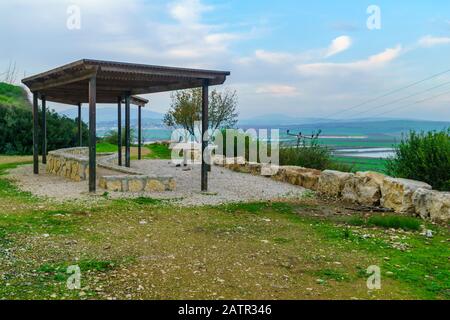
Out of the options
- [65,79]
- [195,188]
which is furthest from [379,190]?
[65,79]

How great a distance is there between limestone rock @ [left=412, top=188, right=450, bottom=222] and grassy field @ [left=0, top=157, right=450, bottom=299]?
1.32ft

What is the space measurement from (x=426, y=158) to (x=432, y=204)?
95.7 inches

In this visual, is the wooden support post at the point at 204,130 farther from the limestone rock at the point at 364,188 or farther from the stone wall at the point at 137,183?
the limestone rock at the point at 364,188

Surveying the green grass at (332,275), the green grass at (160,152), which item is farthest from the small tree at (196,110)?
the green grass at (332,275)

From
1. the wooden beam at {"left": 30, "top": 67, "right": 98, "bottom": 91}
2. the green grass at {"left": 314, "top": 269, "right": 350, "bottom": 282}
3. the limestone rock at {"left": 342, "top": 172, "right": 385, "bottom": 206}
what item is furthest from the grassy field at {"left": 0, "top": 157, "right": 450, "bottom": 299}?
the wooden beam at {"left": 30, "top": 67, "right": 98, "bottom": 91}

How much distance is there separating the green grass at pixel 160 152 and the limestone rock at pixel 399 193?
12.7 m

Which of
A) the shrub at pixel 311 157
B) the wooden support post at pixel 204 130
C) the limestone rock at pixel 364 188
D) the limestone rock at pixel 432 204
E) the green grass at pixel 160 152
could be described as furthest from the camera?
the green grass at pixel 160 152

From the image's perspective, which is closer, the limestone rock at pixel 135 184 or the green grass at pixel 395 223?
the green grass at pixel 395 223

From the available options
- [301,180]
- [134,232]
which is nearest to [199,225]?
[134,232]

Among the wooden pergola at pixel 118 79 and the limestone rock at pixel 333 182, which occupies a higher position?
the wooden pergola at pixel 118 79

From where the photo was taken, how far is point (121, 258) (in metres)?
4.81

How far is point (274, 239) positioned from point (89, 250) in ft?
7.90

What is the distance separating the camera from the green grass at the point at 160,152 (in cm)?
2030
